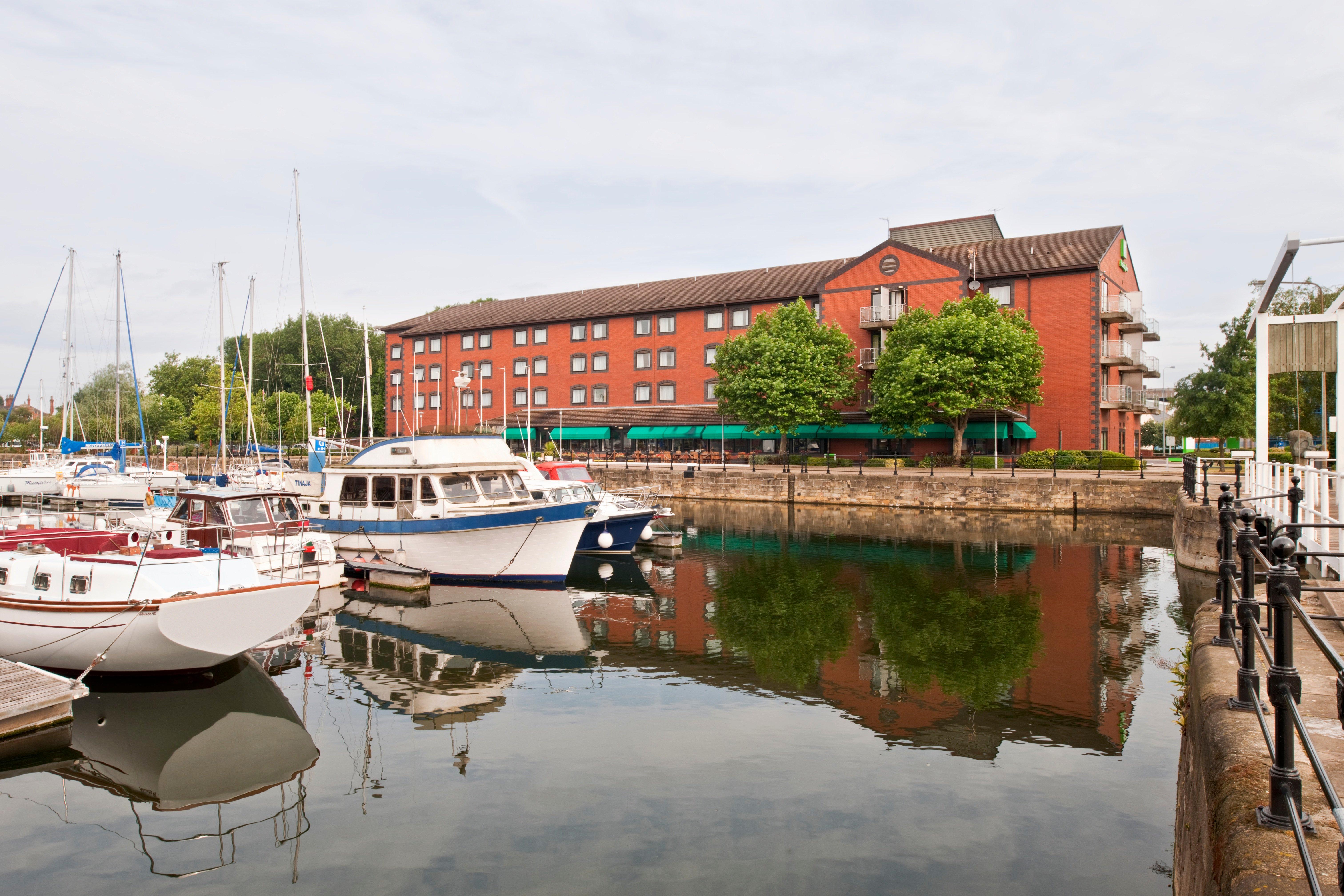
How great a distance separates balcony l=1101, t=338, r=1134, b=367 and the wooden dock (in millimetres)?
50230

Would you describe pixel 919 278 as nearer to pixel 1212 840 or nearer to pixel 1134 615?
pixel 1134 615

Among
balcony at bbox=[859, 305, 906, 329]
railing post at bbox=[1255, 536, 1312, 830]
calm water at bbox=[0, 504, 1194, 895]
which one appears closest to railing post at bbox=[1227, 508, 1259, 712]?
railing post at bbox=[1255, 536, 1312, 830]

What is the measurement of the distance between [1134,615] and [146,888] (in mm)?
18126

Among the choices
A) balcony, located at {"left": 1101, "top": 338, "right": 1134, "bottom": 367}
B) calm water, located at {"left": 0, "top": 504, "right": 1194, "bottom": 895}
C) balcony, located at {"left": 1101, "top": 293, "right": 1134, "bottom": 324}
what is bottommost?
calm water, located at {"left": 0, "top": 504, "right": 1194, "bottom": 895}

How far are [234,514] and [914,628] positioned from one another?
1511 cm

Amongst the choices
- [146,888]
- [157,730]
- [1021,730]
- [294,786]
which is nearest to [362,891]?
[146,888]

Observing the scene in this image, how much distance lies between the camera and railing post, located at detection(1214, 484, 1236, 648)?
705 cm

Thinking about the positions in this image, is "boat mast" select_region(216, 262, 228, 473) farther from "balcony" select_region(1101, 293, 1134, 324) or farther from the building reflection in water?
"balcony" select_region(1101, 293, 1134, 324)

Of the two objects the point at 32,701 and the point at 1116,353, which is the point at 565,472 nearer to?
the point at 32,701

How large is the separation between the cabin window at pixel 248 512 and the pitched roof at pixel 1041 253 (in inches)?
1727

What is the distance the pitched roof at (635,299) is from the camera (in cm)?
6091

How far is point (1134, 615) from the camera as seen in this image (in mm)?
18188

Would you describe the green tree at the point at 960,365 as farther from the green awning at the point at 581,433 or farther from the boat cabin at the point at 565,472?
the green awning at the point at 581,433

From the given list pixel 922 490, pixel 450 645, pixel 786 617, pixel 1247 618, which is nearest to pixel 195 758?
pixel 450 645
